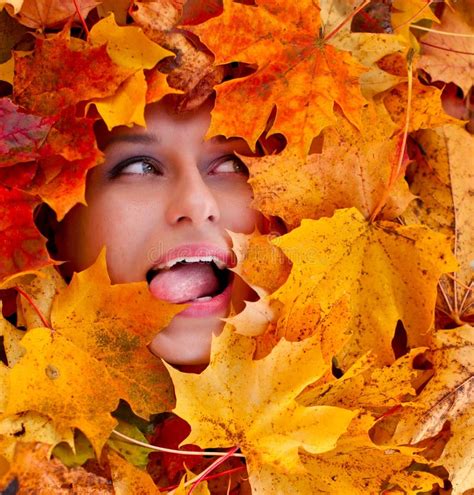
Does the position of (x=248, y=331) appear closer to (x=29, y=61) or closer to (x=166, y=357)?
(x=166, y=357)

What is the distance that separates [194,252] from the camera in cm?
134

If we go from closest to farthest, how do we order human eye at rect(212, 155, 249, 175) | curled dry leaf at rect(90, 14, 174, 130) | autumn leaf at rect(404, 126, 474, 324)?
curled dry leaf at rect(90, 14, 174, 130) < human eye at rect(212, 155, 249, 175) < autumn leaf at rect(404, 126, 474, 324)

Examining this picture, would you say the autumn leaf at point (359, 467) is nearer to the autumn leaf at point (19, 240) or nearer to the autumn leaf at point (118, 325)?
the autumn leaf at point (118, 325)

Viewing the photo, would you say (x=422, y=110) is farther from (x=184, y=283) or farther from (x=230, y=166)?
(x=184, y=283)

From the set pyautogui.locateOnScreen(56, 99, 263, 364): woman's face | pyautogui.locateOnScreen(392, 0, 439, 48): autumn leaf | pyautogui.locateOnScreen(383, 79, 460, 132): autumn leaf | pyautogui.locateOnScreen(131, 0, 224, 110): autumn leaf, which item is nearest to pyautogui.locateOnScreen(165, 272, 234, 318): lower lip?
pyautogui.locateOnScreen(56, 99, 263, 364): woman's face

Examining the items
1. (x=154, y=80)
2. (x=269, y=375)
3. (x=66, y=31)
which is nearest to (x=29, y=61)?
(x=66, y=31)

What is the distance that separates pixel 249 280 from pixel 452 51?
612mm

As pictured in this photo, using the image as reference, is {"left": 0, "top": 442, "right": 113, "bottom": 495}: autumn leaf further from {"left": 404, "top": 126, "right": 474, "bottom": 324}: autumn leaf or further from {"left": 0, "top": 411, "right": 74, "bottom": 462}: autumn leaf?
{"left": 404, "top": 126, "right": 474, "bottom": 324}: autumn leaf

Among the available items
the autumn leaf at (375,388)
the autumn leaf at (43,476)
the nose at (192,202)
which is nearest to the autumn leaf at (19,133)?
the nose at (192,202)

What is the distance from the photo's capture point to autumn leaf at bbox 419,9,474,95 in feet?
5.24

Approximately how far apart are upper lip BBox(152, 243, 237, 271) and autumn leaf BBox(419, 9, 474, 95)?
56 cm

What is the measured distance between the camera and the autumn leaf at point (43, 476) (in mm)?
1200

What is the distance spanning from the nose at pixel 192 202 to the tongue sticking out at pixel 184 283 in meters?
0.08

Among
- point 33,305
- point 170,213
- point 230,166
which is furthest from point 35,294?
point 230,166
